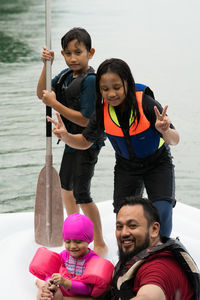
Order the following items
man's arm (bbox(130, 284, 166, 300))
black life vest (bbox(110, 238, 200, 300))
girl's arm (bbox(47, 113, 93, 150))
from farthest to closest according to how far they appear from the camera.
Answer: girl's arm (bbox(47, 113, 93, 150)), black life vest (bbox(110, 238, 200, 300)), man's arm (bbox(130, 284, 166, 300))

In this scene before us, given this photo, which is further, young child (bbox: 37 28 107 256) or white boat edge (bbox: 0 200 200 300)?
young child (bbox: 37 28 107 256)

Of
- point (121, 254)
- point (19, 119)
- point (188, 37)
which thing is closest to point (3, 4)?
point (188, 37)

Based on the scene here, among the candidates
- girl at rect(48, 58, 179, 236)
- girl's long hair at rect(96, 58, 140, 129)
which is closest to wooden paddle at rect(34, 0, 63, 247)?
girl at rect(48, 58, 179, 236)

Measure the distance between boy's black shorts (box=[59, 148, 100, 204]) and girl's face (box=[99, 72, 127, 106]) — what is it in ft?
1.61

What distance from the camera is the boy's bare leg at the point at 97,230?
313 centimetres

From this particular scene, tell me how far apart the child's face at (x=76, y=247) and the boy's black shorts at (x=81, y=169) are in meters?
0.54

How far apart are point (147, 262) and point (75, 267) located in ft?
1.92

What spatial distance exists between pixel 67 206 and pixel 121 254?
3.70 feet

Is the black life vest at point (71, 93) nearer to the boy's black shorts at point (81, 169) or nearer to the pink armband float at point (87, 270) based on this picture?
the boy's black shorts at point (81, 169)

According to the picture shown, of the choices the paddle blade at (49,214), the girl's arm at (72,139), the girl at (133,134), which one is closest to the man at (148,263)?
the girl at (133,134)

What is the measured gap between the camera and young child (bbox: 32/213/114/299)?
8.04 ft

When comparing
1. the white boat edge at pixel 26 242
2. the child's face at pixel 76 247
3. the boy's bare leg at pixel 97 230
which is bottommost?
the white boat edge at pixel 26 242

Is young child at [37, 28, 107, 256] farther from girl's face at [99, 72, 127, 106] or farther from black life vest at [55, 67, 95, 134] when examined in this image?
girl's face at [99, 72, 127, 106]

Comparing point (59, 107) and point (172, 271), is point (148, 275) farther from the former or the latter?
point (59, 107)
